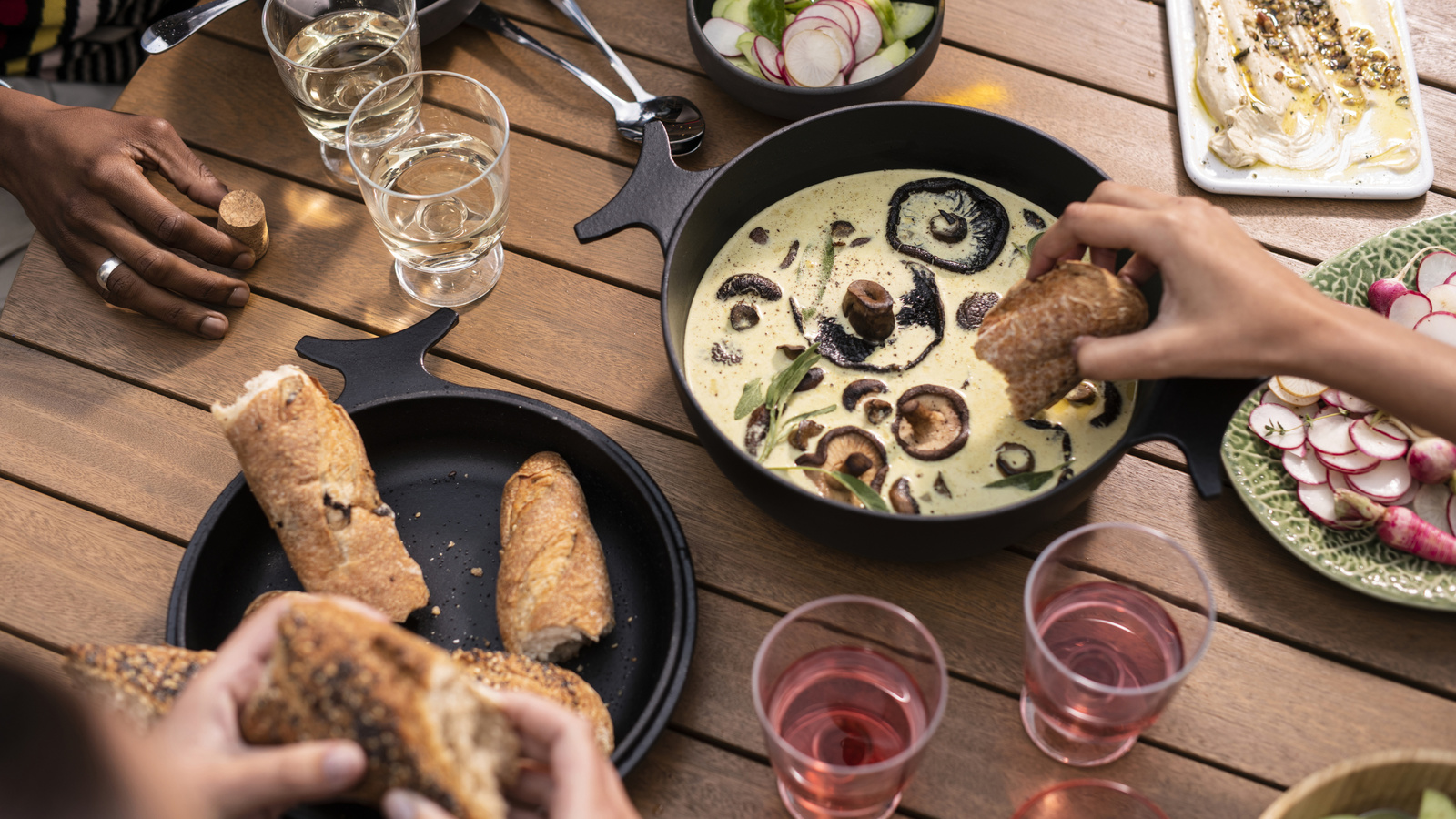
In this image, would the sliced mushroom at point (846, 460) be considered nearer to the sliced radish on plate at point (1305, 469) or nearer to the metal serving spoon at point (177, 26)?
the sliced radish on plate at point (1305, 469)

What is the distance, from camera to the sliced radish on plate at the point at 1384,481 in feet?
5.30

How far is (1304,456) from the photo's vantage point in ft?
5.47

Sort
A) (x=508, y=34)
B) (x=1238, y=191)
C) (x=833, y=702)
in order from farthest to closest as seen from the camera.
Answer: (x=508, y=34), (x=1238, y=191), (x=833, y=702)

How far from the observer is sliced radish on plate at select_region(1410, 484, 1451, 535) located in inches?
63.2

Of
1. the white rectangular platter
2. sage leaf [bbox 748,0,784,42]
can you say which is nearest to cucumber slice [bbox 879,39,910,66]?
sage leaf [bbox 748,0,784,42]

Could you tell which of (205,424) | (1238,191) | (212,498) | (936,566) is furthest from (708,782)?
(1238,191)

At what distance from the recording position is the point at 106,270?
191cm

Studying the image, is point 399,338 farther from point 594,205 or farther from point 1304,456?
point 1304,456

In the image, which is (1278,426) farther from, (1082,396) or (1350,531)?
(1082,396)

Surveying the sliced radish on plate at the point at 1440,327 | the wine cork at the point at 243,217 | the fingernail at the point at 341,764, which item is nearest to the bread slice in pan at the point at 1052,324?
the sliced radish on plate at the point at 1440,327

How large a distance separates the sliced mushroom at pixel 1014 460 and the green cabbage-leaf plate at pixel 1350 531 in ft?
1.02

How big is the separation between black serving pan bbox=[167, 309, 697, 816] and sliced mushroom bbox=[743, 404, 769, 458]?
0.19m

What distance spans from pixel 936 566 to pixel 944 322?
18.6 inches

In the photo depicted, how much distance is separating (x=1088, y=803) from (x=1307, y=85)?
1.61 metres
